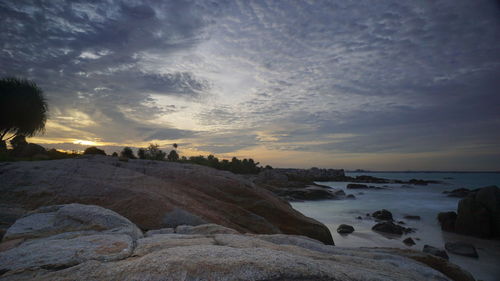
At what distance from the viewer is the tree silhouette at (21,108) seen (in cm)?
2431

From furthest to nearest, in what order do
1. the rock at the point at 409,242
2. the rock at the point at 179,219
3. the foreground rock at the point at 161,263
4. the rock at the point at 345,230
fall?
the rock at the point at 345,230, the rock at the point at 409,242, the rock at the point at 179,219, the foreground rock at the point at 161,263

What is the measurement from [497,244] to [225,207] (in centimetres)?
1572

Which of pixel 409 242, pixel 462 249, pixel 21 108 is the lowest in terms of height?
pixel 409 242

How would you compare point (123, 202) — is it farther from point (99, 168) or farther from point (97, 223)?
point (99, 168)

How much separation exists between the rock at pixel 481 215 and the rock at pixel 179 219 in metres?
17.7

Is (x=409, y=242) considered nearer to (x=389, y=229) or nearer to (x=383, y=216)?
(x=389, y=229)

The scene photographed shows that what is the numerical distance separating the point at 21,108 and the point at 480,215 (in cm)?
3959

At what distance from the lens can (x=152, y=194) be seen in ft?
21.2

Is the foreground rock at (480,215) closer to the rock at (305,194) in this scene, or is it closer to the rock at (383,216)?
the rock at (383,216)

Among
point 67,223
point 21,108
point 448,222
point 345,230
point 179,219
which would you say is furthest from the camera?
point 21,108

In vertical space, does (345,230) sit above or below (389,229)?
below

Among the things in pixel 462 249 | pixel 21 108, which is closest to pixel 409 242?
pixel 462 249

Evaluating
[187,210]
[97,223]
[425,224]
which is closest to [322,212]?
[425,224]

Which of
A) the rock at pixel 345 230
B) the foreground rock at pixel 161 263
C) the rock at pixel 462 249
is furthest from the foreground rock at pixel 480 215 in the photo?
the foreground rock at pixel 161 263
